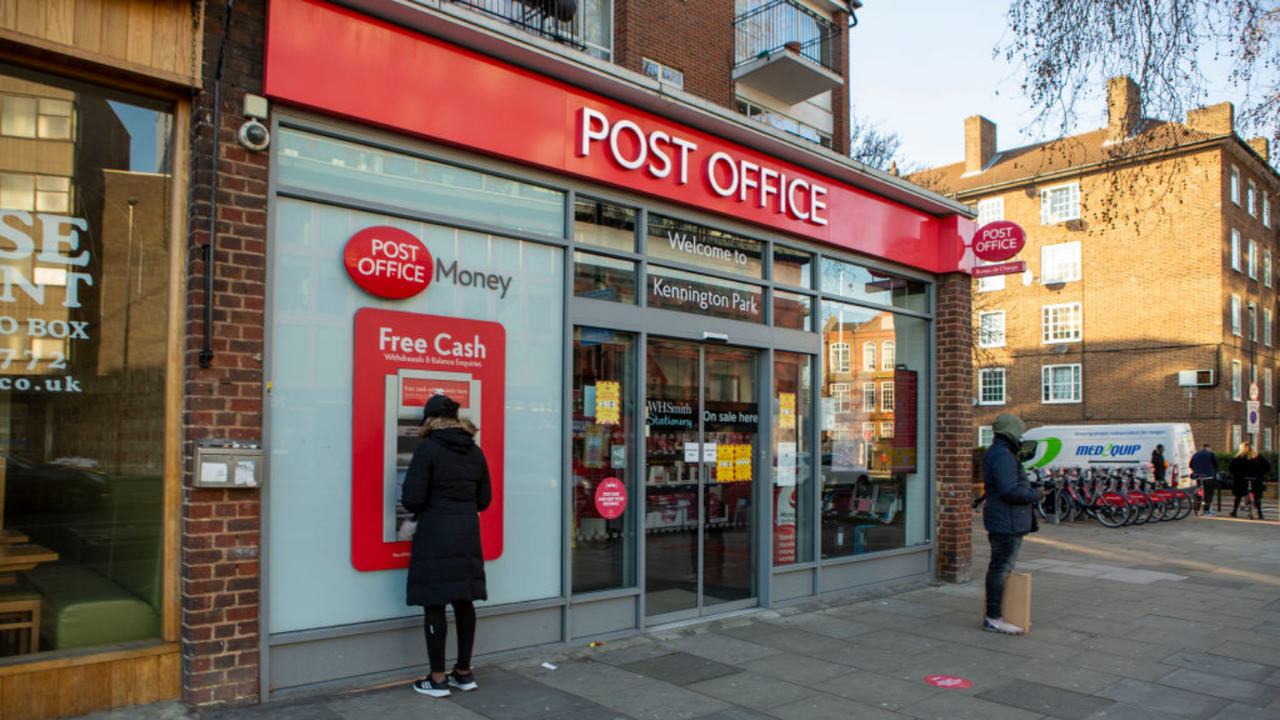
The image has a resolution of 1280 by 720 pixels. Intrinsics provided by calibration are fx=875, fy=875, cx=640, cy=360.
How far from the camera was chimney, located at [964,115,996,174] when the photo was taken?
37.6 meters

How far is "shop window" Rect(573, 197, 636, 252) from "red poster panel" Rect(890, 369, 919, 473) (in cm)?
429

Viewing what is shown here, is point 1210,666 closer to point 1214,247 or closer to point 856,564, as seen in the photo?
point 856,564

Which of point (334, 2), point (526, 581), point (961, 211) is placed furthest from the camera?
point (961, 211)

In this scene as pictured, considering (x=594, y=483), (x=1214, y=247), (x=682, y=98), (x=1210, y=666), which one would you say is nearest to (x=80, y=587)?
(x=594, y=483)

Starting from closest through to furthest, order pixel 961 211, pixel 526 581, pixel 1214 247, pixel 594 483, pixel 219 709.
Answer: pixel 219 709
pixel 526 581
pixel 594 483
pixel 961 211
pixel 1214 247

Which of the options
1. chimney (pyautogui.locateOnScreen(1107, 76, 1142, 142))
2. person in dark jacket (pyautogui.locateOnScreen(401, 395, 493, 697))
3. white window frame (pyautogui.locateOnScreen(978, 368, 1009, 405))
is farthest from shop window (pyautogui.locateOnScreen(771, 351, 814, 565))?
white window frame (pyautogui.locateOnScreen(978, 368, 1009, 405))

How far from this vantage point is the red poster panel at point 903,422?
9945 mm

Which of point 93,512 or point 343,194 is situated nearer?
point 93,512

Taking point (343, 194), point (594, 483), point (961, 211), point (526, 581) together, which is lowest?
point (526, 581)

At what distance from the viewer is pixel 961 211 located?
10.3 m

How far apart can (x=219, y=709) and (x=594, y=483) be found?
303 cm

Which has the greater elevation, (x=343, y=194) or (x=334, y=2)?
(x=334, y=2)

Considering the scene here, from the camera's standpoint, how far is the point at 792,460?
8.66 m

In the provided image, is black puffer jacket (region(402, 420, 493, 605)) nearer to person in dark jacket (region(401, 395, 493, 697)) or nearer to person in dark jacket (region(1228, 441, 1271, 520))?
person in dark jacket (region(401, 395, 493, 697))
